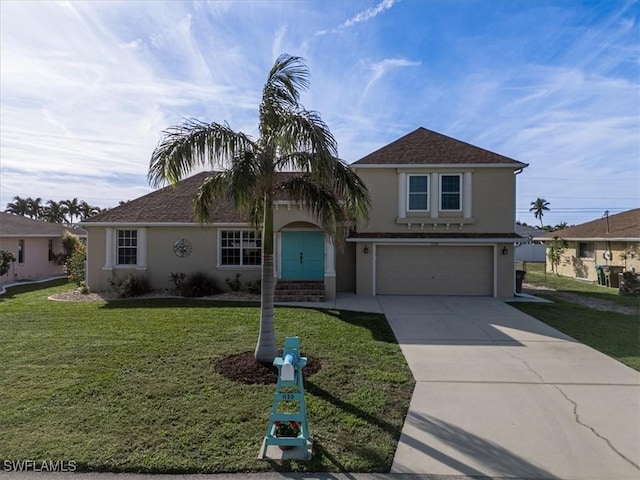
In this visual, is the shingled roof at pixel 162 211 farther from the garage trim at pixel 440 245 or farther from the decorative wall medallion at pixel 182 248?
the garage trim at pixel 440 245

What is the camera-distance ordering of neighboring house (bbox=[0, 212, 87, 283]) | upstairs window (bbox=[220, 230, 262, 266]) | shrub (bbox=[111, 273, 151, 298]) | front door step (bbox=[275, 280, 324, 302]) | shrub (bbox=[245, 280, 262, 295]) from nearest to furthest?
front door step (bbox=[275, 280, 324, 302]) < shrub (bbox=[111, 273, 151, 298]) < shrub (bbox=[245, 280, 262, 295]) < upstairs window (bbox=[220, 230, 262, 266]) < neighboring house (bbox=[0, 212, 87, 283])

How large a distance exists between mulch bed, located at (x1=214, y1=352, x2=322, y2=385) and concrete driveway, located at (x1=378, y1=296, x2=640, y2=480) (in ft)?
6.10

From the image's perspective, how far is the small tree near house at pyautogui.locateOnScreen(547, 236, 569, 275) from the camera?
24781 millimetres

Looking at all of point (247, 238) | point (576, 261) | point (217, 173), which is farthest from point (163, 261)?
point (576, 261)

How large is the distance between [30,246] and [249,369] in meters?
21.1

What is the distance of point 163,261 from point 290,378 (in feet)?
42.0

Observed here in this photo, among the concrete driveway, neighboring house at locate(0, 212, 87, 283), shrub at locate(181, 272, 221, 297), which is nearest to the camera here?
the concrete driveway

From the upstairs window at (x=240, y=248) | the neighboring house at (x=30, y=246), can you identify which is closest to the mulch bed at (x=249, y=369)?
the upstairs window at (x=240, y=248)

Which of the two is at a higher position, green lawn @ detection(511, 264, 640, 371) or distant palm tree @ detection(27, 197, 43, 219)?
distant palm tree @ detection(27, 197, 43, 219)

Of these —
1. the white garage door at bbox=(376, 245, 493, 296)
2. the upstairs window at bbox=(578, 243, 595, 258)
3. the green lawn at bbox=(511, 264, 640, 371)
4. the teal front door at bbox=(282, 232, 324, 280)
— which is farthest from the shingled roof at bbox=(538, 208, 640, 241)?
the teal front door at bbox=(282, 232, 324, 280)

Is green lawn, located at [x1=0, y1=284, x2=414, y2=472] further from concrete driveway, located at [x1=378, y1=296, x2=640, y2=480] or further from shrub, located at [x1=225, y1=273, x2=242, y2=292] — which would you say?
shrub, located at [x1=225, y1=273, x2=242, y2=292]

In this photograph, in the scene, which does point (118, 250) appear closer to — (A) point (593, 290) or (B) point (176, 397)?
(B) point (176, 397)

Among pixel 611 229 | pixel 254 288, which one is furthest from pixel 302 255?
pixel 611 229

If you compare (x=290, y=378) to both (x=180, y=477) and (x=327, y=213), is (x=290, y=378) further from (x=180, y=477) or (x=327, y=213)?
(x=327, y=213)
